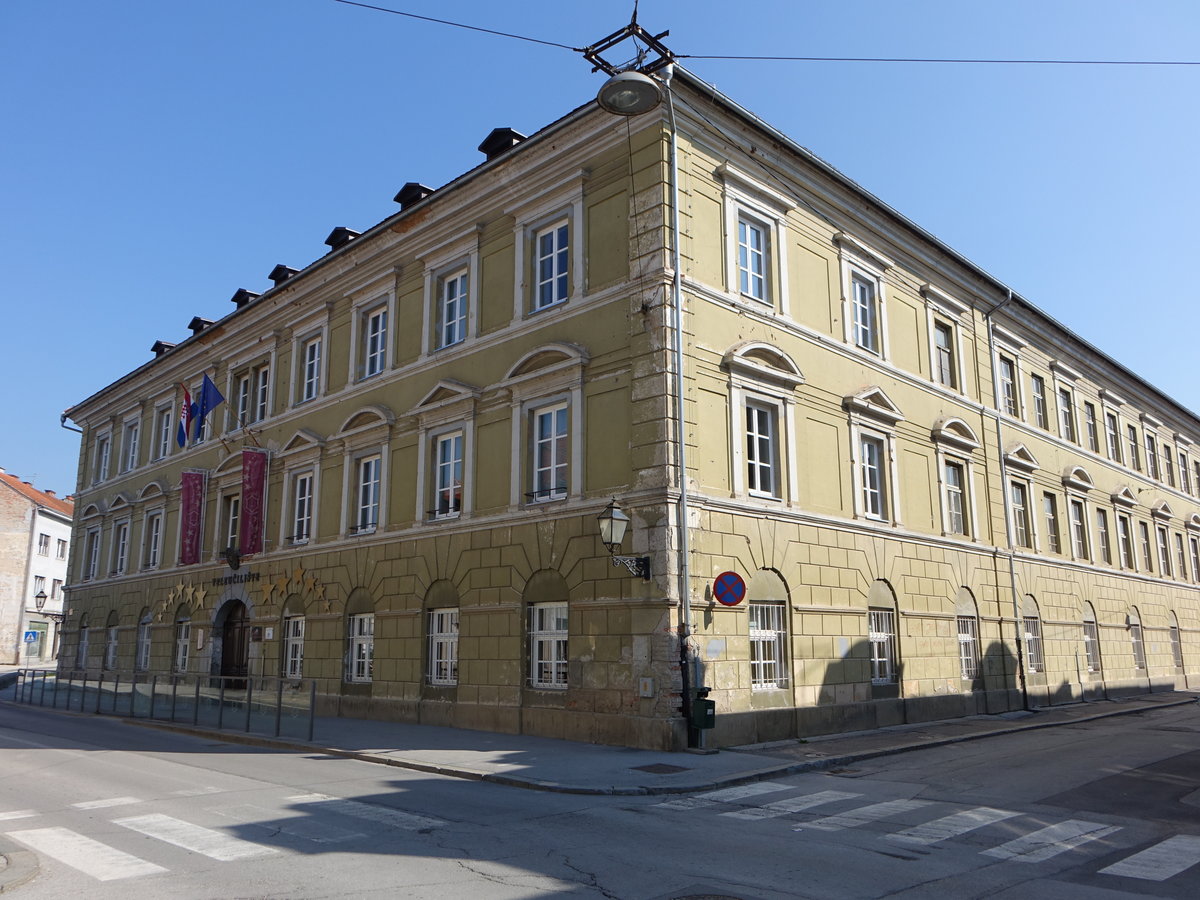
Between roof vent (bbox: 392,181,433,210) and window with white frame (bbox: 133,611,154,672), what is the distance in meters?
18.4

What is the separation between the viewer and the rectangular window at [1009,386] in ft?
89.8

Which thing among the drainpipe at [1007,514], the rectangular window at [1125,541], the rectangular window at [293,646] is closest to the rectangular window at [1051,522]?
the drainpipe at [1007,514]

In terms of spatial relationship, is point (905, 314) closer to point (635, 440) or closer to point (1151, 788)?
point (635, 440)

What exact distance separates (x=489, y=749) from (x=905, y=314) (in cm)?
1511

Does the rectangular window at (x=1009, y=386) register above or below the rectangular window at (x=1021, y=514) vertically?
above

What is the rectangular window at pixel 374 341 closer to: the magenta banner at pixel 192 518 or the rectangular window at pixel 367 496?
the rectangular window at pixel 367 496

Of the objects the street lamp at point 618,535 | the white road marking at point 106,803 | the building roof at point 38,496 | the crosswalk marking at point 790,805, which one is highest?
the building roof at point 38,496

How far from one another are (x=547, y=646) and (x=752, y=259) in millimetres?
8831

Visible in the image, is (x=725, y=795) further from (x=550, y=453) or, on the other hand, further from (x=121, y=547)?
(x=121, y=547)

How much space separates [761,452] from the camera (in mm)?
17922

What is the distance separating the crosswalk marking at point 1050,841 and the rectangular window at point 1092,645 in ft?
71.4

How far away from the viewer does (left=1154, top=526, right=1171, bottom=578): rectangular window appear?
35875 millimetres

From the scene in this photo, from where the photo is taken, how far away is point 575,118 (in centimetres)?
1783

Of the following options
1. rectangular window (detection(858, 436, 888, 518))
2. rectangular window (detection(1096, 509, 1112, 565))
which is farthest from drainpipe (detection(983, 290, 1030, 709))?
rectangular window (detection(1096, 509, 1112, 565))
